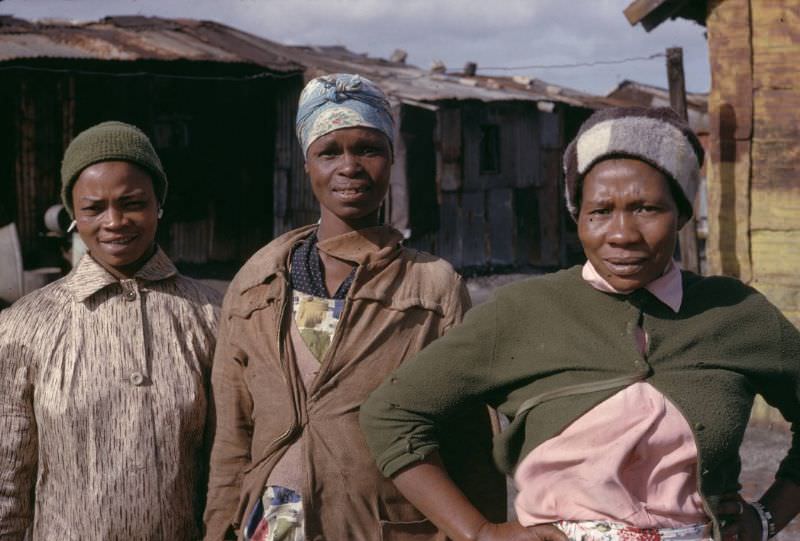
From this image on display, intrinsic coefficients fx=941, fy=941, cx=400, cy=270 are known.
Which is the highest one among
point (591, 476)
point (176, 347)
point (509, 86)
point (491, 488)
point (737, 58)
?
point (509, 86)

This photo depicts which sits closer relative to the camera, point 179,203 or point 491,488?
point 491,488

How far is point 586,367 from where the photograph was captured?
1.92 meters

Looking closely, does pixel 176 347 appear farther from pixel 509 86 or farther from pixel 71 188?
pixel 509 86

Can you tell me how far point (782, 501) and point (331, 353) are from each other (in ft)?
3.56

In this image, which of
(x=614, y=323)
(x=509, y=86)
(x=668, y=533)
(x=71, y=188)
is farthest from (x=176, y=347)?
(x=509, y=86)

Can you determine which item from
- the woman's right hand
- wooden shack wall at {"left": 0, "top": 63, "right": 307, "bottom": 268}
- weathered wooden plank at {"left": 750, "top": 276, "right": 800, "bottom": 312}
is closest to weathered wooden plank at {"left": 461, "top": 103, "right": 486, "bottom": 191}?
wooden shack wall at {"left": 0, "top": 63, "right": 307, "bottom": 268}

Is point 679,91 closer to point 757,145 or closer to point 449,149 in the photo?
point 757,145

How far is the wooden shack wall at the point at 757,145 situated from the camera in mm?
6820

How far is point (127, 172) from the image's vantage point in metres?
2.51

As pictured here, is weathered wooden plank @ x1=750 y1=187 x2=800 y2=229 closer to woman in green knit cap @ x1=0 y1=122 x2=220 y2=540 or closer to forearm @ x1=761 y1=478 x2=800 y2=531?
forearm @ x1=761 y1=478 x2=800 y2=531

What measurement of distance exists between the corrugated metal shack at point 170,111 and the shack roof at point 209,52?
0.03 m

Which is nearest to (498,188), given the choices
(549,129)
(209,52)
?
(549,129)

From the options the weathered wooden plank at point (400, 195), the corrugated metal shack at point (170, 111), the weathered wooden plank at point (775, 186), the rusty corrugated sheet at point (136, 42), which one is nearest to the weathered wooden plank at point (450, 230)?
the weathered wooden plank at point (400, 195)

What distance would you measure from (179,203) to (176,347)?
1253cm
